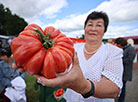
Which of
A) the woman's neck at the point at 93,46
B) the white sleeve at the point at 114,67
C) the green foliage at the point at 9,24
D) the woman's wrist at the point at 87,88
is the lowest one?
the woman's wrist at the point at 87,88

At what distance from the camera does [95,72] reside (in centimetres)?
141

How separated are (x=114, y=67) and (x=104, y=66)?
14 centimetres

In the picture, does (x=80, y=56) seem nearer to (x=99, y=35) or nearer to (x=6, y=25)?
(x=99, y=35)

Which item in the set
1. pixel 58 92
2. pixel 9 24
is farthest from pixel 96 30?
pixel 9 24

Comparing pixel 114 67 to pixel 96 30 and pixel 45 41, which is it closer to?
pixel 96 30

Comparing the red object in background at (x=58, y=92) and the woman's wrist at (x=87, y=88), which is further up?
the woman's wrist at (x=87, y=88)

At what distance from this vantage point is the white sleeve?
1.26m

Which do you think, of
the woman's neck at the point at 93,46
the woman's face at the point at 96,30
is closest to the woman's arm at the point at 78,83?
the woman's neck at the point at 93,46

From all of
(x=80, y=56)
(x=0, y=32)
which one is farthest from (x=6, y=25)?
(x=80, y=56)

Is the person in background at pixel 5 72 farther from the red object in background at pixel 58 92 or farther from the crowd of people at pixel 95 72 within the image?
the crowd of people at pixel 95 72

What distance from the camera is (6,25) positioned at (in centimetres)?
3834

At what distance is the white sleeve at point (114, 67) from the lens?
4.12 ft

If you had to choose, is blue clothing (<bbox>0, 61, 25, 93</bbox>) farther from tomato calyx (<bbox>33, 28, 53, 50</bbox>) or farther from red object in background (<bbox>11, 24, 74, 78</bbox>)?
tomato calyx (<bbox>33, 28, 53, 50</bbox>)

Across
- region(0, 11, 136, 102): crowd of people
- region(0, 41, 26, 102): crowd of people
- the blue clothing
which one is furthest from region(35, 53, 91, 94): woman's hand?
the blue clothing
